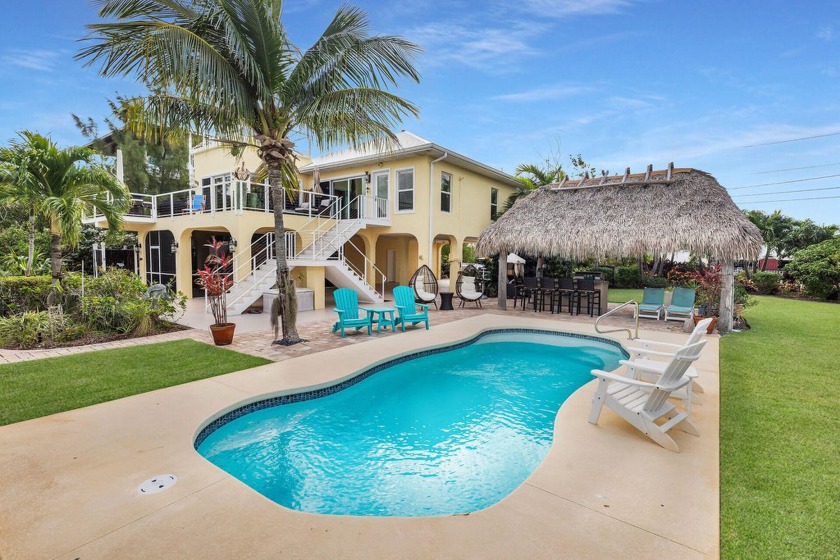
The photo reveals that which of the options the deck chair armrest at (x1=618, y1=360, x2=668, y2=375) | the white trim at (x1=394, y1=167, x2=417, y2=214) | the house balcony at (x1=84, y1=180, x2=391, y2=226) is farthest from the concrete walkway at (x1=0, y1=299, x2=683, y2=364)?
the deck chair armrest at (x1=618, y1=360, x2=668, y2=375)

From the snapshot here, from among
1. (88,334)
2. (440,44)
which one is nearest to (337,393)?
(88,334)

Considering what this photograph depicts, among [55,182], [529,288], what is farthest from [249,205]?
[529,288]

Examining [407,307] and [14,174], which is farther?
[407,307]

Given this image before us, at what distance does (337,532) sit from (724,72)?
838 inches

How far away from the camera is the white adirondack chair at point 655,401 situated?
4.20m

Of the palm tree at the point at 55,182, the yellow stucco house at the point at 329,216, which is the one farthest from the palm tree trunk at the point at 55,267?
the yellow stucco house at the point at 329,216

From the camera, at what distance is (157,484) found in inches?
132

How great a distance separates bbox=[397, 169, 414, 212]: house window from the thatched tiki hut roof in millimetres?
3286

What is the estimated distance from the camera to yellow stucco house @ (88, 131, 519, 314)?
13.3 m

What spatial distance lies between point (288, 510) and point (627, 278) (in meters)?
26.1

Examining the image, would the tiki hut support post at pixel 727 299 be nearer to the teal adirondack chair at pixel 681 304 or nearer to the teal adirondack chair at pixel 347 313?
the teal adirondack chair at pixel 681 304

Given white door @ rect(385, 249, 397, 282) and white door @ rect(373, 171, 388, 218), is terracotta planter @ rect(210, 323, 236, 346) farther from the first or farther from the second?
white door @ rect(385, 249, 397, 282)

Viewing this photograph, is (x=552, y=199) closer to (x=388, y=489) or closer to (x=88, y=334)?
(x=388, y=489)

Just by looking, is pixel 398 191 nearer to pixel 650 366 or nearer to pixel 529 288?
pixel 529 288
